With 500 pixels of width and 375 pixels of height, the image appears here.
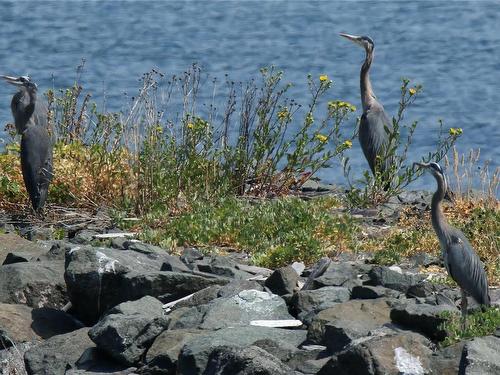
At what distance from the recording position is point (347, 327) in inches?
277

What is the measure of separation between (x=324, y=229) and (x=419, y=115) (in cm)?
1430

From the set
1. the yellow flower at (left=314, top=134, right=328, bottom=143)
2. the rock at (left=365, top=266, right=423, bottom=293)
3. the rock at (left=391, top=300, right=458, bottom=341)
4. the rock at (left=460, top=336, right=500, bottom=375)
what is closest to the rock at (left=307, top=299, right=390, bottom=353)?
the rock at (left=391, top=300, right=458, bottom=341)

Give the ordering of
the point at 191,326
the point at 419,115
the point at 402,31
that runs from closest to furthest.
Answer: the point at 191,326 < the point at 419,115 < the point at 402,31

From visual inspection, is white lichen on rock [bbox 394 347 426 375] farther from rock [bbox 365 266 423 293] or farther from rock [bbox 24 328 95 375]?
rock [bbox 24 328 95 375]

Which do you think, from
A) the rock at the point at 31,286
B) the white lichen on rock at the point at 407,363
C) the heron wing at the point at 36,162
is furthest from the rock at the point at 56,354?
the heron wing at the point at 36,162

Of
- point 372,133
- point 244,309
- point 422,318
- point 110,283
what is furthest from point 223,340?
point 372,133

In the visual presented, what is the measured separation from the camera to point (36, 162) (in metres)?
11.2

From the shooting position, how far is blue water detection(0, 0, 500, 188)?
2441 cm

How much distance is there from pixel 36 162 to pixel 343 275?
378cm

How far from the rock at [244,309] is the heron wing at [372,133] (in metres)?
5.01

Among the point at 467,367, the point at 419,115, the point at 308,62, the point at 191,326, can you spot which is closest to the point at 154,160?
the point at 191,326

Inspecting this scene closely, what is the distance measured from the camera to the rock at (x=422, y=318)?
7.10m

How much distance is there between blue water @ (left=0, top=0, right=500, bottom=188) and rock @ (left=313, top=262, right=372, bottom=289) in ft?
32.2

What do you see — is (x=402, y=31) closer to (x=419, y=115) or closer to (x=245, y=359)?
(x=419, y=115)
